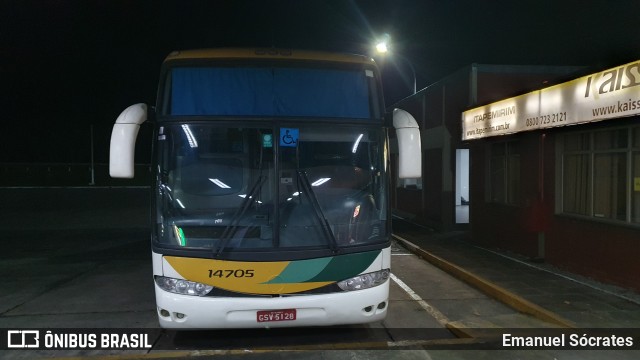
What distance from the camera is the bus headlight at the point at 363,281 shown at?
5238mm

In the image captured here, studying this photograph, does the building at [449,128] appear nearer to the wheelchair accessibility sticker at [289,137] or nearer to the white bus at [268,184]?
the white bus at [268,184]

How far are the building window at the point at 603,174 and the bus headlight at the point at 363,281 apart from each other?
4.84 m

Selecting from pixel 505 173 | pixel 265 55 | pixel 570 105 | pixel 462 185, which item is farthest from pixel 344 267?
pixel 462 185

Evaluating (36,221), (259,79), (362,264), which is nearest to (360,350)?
(362,264)

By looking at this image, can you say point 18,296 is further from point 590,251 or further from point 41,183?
point 41,183

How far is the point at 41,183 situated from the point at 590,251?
2640 inches

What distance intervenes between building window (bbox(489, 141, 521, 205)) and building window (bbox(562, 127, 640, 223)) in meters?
1.79

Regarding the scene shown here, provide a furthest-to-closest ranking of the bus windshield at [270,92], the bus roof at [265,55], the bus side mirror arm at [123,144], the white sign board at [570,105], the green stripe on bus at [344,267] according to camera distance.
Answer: the white sign board at [570,105], the bus roof at [265,55], the bus windshield at [270,92], the bus side mirror arm at [123,144], the green stripe on bus at [344,267]

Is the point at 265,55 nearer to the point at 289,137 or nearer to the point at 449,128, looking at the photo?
the point at 289,137

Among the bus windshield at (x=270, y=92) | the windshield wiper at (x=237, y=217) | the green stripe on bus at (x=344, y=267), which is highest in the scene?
the bus windshield at (x=270, y=92)

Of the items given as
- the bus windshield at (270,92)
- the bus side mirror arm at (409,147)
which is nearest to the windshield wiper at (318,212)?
the bus windshield at (270,92)

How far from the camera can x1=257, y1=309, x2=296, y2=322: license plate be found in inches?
200

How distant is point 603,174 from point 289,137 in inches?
243

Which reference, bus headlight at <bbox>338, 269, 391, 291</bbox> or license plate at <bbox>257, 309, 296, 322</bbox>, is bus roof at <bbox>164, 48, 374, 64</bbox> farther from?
license plate at <bbox>257, 309, 296, 322</bbox>
